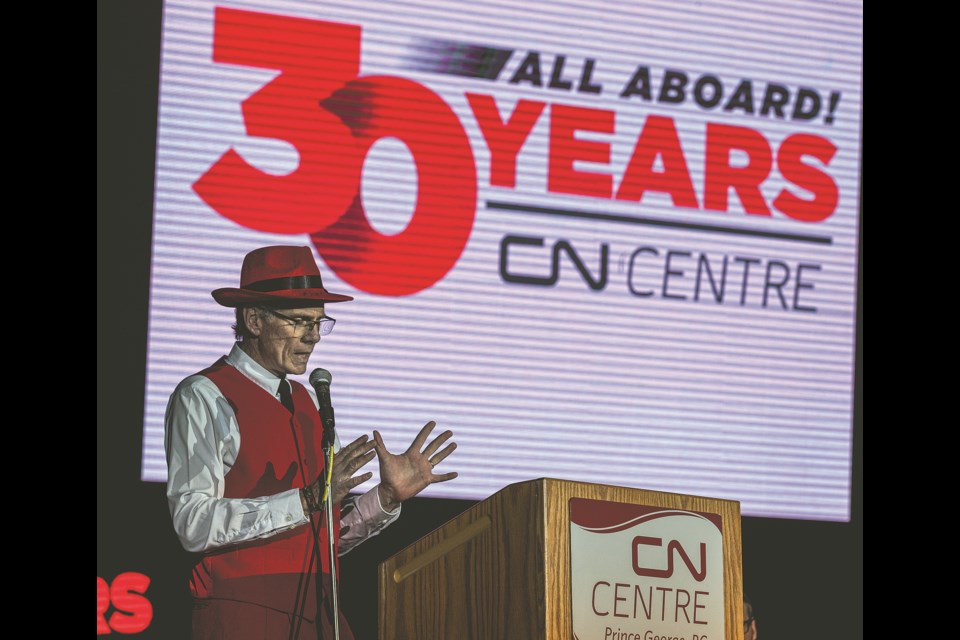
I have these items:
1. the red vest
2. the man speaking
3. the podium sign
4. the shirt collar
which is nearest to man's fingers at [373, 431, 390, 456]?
the man speaking

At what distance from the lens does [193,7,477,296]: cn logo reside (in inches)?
169

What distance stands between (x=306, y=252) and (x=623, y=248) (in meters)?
1.16

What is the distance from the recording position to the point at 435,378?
4.35 metres

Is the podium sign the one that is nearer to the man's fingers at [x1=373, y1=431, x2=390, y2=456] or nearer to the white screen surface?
the man's fingers at [x1=373, y1=431, x2=390, y2=456]

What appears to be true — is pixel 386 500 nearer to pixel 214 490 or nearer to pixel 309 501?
pixel 309 501

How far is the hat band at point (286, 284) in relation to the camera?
386cm

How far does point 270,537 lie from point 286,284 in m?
0.68

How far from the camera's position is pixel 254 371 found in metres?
3.84

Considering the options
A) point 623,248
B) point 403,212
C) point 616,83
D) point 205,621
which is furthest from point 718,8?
point 205,621

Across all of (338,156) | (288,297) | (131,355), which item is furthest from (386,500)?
(338,156)

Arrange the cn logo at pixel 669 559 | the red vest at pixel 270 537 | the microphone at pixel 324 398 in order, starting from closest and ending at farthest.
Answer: the cn logo at pixel 669 559 → the microphone at pixel 324 398 → the red vest at pixel 270 537

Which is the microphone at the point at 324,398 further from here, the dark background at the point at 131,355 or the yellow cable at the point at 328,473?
the dark background at the point at 131,355

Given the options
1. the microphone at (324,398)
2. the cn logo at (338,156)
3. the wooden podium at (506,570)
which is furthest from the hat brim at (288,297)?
the wooden podium at (506,570)

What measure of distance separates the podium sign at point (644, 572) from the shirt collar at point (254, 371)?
4.81ft
